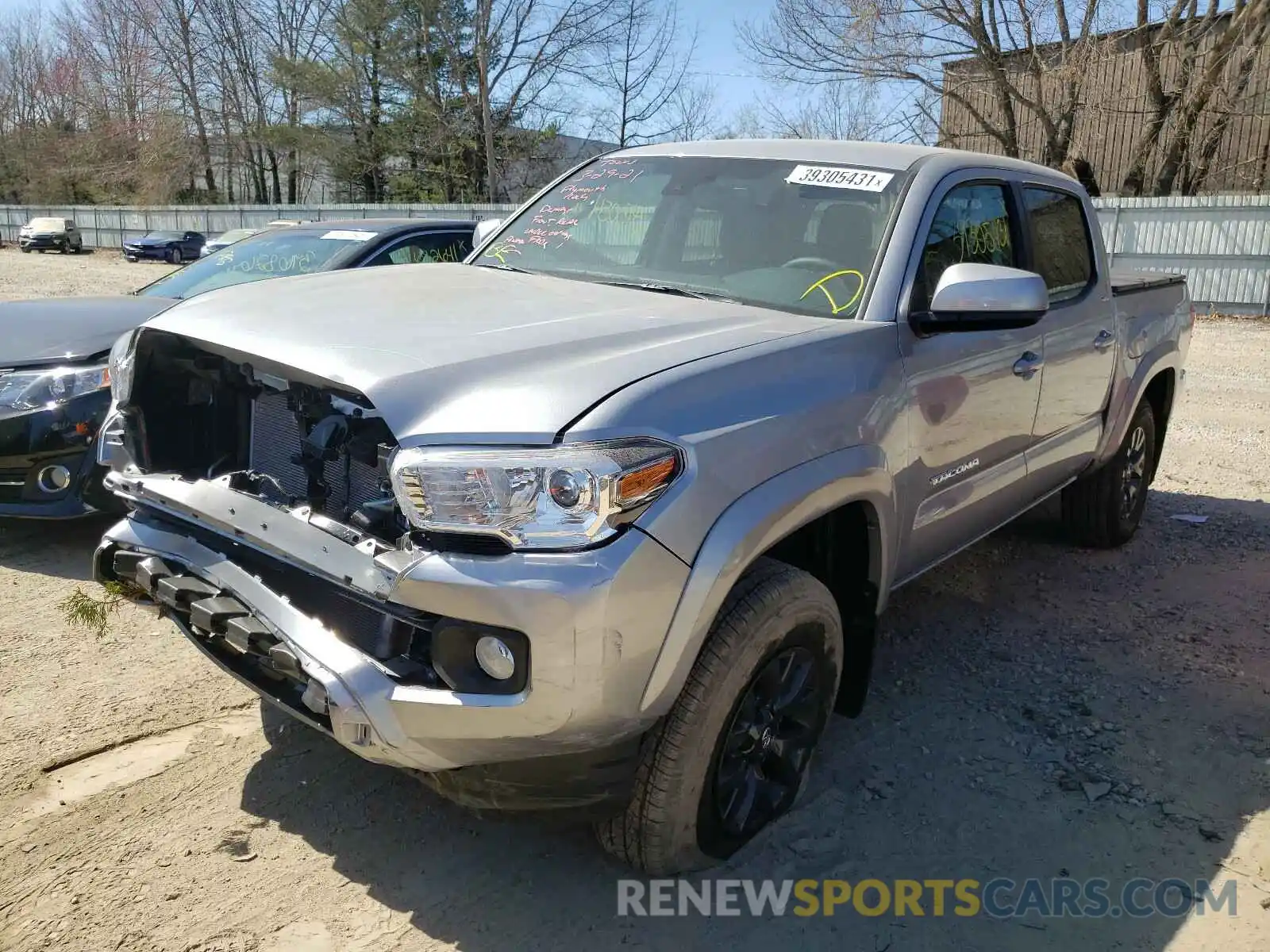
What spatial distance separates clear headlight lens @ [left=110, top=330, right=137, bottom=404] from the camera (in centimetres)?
290

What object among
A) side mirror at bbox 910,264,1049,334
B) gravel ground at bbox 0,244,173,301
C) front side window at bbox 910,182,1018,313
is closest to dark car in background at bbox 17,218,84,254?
gravel ground at bbox 0,244,173,301

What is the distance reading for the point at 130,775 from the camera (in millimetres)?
3053

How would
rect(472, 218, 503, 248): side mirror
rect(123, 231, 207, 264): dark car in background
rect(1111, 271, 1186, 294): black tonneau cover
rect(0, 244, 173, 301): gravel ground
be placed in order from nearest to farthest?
rect(472, 218, 503, 248): side mirror
rect(1111, 271, 1186, 294): black tonneau cover
rect(0, 244, 173, 301): gravel ground
rect(123, 231, 207, 264): dark car in background

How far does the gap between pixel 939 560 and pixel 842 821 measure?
1.09m

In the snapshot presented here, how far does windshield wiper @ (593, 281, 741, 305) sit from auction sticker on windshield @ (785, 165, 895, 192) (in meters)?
0.59

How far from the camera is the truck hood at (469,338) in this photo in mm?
2156

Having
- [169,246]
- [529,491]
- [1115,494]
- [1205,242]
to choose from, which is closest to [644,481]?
[529,491]

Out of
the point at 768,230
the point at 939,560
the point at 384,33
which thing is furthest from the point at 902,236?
the point at 384,33

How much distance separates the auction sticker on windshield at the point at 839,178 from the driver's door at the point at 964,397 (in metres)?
0.20

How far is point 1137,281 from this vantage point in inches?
197

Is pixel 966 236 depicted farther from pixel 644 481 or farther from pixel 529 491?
pixel 529 491

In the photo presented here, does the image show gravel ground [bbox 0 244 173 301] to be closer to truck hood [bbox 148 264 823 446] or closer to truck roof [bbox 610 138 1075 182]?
truck roof [bbox 610 138 1075 182]

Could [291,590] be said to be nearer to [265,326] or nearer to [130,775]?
[265,326]

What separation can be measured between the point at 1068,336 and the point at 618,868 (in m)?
2.77
